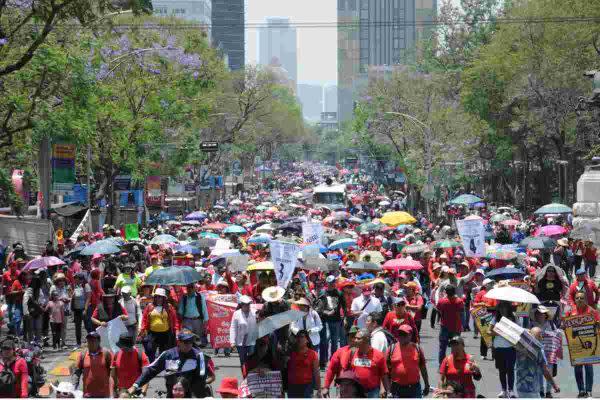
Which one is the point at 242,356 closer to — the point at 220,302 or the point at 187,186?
the point at 220,302

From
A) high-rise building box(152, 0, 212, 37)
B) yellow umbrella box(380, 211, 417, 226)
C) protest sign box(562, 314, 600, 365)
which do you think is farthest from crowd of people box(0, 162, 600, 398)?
high-rise building box(152, 0, 212, 37)

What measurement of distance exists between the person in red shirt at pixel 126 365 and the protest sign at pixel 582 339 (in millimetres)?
5553

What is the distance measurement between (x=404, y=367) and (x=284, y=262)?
7738 millimetres

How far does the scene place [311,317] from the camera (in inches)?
665

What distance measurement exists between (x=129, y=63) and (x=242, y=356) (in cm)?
3364

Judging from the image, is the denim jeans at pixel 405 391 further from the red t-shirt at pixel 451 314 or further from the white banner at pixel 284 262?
the white banner at pixel 284 262

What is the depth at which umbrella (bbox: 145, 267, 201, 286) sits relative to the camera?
1836 centimetres

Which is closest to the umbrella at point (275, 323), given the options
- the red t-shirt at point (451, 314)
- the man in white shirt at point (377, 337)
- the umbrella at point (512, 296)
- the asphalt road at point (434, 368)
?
the man in white shirt at point (377, 337)

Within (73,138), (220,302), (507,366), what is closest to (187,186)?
(73,138)

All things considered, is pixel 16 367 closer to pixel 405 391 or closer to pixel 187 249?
pixel 405 391

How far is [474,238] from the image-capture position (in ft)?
89.3

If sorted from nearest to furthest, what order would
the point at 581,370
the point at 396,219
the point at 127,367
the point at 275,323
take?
the point at 275,323 → the point at 127,367 → the point at 581,370 → the point at 396,219

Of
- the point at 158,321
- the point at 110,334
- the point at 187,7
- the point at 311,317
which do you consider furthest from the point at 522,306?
the point at 187,7

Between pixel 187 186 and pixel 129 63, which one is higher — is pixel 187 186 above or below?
below
